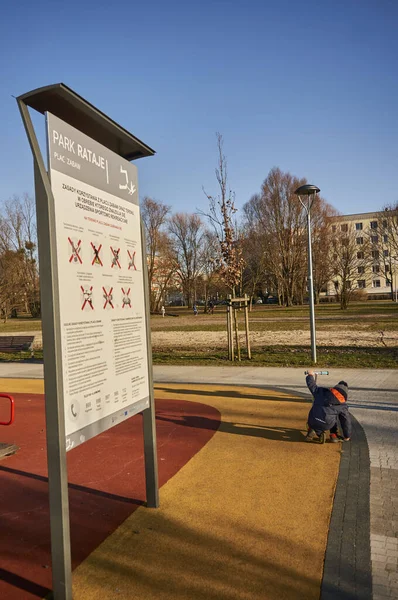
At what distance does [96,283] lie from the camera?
11.8ft

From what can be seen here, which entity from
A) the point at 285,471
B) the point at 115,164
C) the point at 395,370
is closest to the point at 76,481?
the point at 285,471

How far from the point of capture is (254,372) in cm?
1266

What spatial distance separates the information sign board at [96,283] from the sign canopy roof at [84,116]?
0.18 metres

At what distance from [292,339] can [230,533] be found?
55.1 feet

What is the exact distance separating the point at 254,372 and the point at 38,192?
10.2 meters

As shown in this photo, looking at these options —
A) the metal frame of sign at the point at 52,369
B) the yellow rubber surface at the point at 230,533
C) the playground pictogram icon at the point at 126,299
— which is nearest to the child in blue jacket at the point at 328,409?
the yellow rubber surface at the point at 230,533

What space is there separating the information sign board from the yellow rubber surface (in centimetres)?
96

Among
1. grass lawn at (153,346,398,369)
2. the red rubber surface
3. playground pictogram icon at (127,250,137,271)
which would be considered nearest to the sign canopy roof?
playground pictogram icon at (127,250,137,271)

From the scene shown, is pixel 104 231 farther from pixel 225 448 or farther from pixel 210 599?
pixel 225 448

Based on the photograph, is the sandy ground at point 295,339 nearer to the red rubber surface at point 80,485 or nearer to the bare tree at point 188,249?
the red rubber surface at point 80,485

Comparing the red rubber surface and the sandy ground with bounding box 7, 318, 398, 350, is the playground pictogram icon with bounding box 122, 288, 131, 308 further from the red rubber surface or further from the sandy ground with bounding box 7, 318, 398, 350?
the sandy ground with bounding box 7, 318, 398, 350

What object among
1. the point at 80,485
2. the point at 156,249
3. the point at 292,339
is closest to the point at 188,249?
the point at 156,249

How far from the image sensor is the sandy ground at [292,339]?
717 inches

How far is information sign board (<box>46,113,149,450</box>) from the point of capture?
10.6ft
